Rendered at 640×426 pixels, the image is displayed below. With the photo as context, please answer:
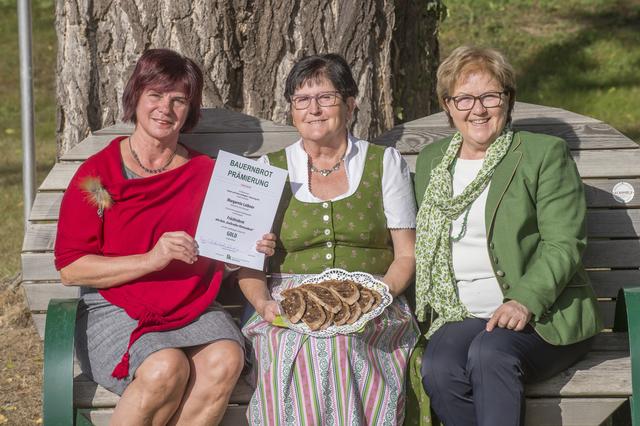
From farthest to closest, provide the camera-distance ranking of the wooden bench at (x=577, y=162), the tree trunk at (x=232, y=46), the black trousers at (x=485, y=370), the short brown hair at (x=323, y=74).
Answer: the tree trunk at (x=232, y=46)
the wooden bench at (x=577, y=162)
the short brown hair at (x=323, y=74)
the black trousers at (x=485, y=370)

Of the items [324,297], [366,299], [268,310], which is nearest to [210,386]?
[268,310]

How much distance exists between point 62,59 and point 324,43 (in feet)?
4.00

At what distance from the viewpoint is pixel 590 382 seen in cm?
358

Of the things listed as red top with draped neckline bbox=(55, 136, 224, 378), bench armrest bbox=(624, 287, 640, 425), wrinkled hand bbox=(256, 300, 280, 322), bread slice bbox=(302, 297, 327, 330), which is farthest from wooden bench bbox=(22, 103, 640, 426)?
bread slice bbox=(302, 297, 327, 330)

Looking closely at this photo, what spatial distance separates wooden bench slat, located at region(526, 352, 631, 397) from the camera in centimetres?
354

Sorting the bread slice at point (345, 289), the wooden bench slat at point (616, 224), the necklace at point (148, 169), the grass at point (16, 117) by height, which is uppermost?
the necklace at point (148, 169)

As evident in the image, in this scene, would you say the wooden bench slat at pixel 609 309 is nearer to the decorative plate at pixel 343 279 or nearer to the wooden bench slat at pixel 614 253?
the wooden bench slat at pixel 614 253

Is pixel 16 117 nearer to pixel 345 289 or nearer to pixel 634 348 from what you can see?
pixel 345 289

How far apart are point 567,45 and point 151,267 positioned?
7.70 meters

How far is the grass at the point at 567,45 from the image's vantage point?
31.2 feet

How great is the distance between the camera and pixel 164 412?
3527 mm

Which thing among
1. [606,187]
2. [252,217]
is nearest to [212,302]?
[252,217]

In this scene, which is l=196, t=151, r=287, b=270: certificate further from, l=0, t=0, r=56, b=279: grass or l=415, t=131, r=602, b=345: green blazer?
l=0, t=0, r=56, b=279: grass

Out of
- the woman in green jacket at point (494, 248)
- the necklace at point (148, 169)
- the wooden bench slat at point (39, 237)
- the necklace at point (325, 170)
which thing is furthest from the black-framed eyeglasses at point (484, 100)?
the wooden bench slat at point (39, 237)
